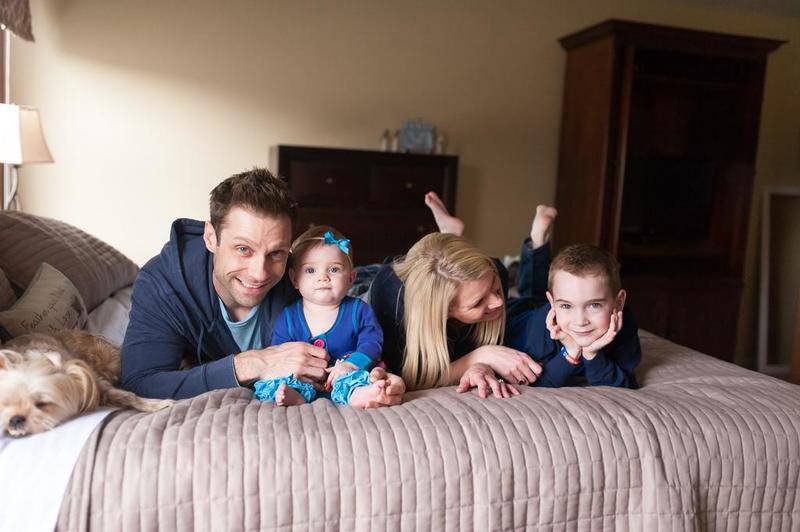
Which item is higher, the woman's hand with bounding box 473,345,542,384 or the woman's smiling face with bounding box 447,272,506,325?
the woman's smiling face with bounding box 447,272,506,325

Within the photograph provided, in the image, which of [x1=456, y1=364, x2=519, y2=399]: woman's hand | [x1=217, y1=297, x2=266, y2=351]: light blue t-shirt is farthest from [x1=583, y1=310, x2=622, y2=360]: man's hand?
[x1=217, y1=297, x2=266, y2=351]: light blue t-shirt

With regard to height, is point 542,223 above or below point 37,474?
above

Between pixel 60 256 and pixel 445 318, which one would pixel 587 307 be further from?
pixel 60 256

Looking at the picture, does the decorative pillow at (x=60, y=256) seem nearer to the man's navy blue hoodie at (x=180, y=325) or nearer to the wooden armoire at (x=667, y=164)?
the man's navy blue hoodie at (x=180, y=325)

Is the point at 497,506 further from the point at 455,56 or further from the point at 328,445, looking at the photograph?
the point at 455,56

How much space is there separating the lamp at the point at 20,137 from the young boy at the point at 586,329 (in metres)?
2.43

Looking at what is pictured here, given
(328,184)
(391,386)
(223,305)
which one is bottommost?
(391,386)

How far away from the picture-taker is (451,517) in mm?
1273

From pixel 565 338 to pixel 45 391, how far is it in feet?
3.86

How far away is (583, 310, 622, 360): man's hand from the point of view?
65.9 inches

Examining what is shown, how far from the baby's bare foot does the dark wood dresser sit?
2627 millimetres

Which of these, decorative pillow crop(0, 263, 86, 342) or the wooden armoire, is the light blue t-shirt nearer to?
decorative pillow crop(0, 263, 86, 342)

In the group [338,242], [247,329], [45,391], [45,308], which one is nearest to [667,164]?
[338,242]

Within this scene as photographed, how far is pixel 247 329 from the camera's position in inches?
70.1
